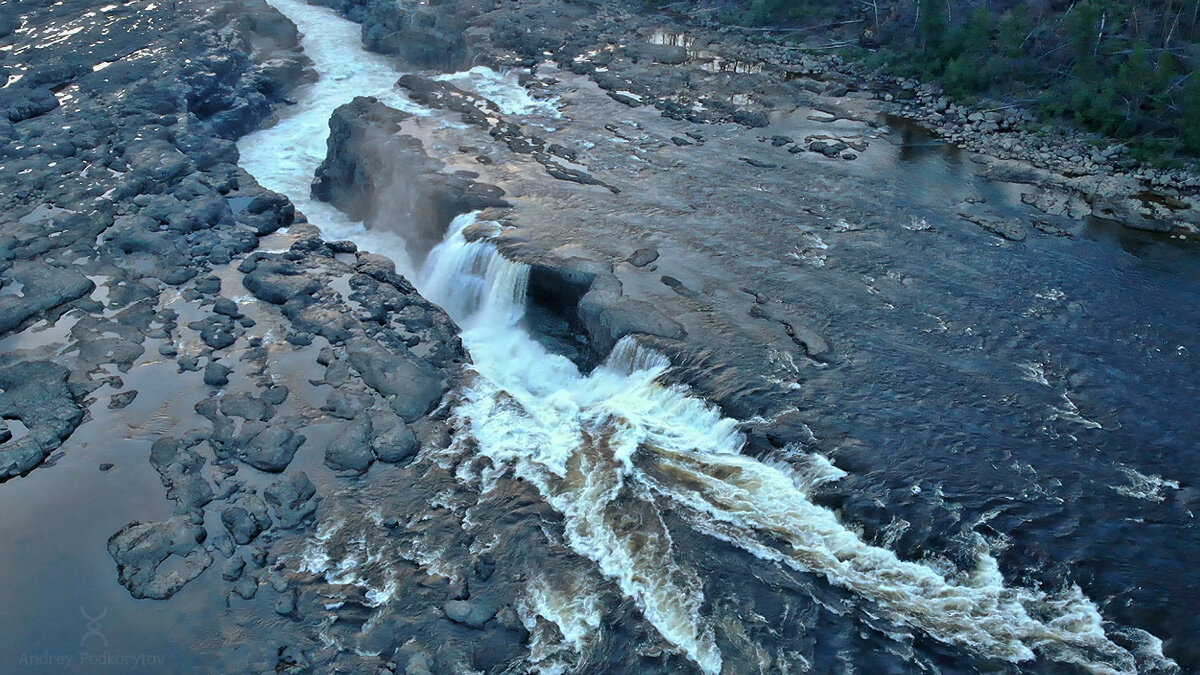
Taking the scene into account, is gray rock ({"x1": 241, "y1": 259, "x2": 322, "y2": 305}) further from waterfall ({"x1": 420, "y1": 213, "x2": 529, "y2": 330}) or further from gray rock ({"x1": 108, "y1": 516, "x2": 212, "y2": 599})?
gray rock ({"x1": 108, "y1": 516, "x2": 212, "y2": 599})

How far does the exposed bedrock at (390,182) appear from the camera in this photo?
2217 centimetres

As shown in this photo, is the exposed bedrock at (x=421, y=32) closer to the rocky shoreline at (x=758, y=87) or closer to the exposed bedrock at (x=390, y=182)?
the rocky shoreline at (x=758, y=87)

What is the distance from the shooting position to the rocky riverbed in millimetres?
12117

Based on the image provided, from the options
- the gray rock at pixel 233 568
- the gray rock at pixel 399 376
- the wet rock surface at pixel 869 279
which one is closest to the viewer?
the gray rock at pixel 233 568

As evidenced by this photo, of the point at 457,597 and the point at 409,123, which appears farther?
the point at 409,123

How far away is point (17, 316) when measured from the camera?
17891mm

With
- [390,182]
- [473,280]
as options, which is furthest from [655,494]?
[390,182]

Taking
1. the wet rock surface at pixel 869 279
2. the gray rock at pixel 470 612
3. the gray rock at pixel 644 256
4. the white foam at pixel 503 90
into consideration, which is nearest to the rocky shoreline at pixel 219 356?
the gray rock at pixel 470 612

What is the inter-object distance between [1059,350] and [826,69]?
67.4 ft

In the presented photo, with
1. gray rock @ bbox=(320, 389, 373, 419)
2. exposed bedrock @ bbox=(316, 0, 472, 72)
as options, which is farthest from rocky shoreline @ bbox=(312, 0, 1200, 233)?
gray rock @ bbox=(320, 389, 373, 419)

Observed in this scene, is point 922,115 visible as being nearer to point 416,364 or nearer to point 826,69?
point 826,69

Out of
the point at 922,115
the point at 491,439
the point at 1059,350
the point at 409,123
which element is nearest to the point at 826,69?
the point at 922,115

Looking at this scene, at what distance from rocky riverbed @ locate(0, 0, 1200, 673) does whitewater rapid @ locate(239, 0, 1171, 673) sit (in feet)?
0.22

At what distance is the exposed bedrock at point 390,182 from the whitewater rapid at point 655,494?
95 centimetres
